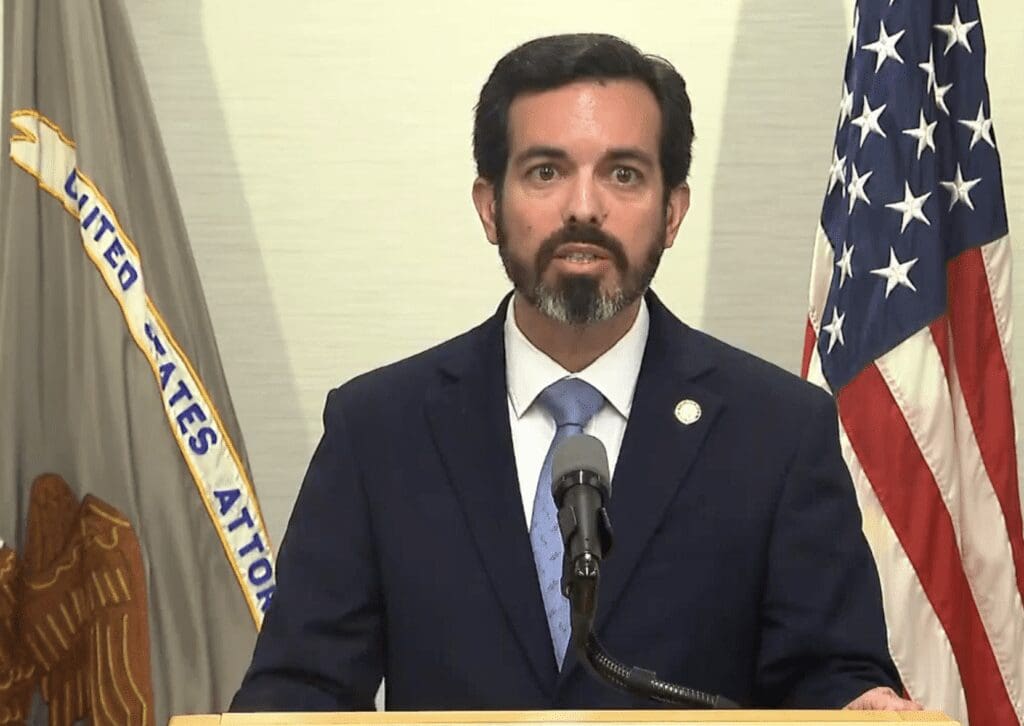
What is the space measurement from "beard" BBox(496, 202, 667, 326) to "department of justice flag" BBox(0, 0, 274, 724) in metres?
1.24

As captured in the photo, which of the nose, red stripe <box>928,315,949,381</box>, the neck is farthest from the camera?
red stripe <box>928,315,949,381</box>

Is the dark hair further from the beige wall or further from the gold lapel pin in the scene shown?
the beige wall

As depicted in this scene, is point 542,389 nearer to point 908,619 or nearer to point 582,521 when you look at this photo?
point 582,521

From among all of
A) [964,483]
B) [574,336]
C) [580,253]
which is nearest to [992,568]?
[964,483]

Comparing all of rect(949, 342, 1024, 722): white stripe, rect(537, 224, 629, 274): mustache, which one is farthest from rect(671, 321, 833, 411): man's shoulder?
rect(949, 342, 1024, 722): white stripe

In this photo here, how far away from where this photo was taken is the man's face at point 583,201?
2.33 m

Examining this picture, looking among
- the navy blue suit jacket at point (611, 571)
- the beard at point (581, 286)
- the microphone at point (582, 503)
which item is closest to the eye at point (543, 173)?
the beard at point (581, 286)

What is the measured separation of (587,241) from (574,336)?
17 centimetres

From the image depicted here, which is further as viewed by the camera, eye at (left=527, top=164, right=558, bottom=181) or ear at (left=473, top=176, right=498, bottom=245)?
ear at (left=473, top=176, right=498, bottom=245)

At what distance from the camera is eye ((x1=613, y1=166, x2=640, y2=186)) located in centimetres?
239

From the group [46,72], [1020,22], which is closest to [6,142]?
[46,72]

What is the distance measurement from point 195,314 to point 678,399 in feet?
4.63

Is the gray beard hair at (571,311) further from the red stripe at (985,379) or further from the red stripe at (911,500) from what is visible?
the red stripe at (985,379)

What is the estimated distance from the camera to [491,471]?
230cm
